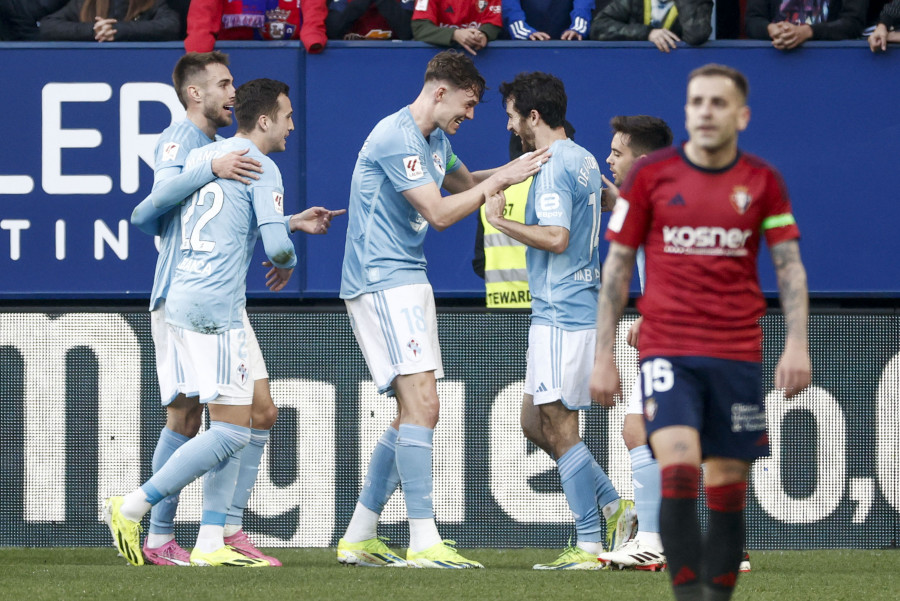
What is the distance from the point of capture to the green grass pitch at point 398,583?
4863 mm

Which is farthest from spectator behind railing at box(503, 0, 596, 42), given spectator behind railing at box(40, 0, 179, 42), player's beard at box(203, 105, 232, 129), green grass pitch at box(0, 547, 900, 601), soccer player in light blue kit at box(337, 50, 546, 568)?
green grass pitch at box(0, 547, 900, 601)

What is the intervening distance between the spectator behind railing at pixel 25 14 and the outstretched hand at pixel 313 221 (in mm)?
2923

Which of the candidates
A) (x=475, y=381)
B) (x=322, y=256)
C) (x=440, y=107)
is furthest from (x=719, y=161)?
(x=322, y=256)

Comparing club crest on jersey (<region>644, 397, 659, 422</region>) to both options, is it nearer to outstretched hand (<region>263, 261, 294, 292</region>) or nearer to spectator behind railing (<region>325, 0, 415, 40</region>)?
outstretched hand (<region>263, 261, 294, 292</region>)

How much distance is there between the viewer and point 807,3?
7.93m

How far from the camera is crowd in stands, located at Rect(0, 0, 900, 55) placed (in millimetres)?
7668

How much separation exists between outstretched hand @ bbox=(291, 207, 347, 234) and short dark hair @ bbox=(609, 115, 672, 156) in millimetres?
1352

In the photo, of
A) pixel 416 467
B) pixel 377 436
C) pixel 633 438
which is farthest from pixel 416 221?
pixel 377 436

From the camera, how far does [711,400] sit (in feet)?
13.2

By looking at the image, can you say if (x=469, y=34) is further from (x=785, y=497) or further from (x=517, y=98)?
(x=785, y=497)

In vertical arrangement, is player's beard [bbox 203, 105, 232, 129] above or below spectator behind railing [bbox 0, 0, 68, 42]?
below

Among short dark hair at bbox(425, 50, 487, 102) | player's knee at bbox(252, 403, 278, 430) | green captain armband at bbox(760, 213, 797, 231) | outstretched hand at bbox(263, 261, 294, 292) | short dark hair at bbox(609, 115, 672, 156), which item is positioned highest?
short dark hair at bbox(425, 50, 487, 102)

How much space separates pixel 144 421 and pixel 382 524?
4.58 feet

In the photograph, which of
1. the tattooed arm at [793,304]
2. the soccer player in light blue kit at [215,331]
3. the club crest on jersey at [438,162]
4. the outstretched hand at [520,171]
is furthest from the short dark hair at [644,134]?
the tattooed arm at [793,304]
